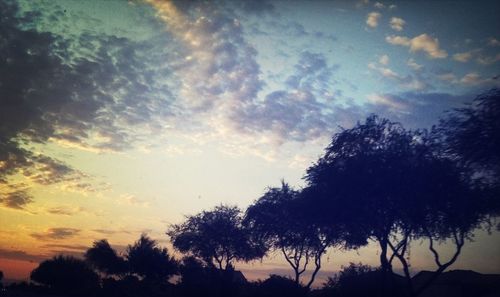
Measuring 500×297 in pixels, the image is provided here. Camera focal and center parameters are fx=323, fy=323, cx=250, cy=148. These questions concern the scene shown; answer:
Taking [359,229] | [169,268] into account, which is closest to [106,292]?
[169,268]

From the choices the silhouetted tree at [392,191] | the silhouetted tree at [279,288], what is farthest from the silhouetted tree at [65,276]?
the silhouetted tree at [392,191]

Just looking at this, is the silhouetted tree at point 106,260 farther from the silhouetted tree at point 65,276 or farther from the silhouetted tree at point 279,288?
the silhouetted tree at point 279,288

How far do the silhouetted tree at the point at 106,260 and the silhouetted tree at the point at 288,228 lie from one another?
1167 inches

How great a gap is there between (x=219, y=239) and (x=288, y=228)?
1541 cm

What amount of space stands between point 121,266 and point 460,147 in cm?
5968

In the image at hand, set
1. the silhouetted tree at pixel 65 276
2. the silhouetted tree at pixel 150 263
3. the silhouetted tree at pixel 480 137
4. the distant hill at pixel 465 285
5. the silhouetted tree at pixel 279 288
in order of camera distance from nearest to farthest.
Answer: the silhouetted tree at pixel 480 137 → the distant hill at pixel 465 285 → the silhouetted tree at pixel 279 288 → the silhouetted tree at pixel 65 276 → the silhouetted tree at pixel 150 263

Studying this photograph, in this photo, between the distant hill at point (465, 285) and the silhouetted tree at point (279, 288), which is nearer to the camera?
the distant hill at point (465, 285)

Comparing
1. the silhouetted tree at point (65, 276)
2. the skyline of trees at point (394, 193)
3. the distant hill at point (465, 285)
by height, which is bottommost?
the distant hill at point (465, 285)

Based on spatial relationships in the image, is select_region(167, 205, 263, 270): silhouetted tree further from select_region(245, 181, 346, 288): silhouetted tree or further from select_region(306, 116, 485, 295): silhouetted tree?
select_region(306, 116, 485, 295): silhouetted tree

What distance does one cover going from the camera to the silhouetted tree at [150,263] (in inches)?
2393

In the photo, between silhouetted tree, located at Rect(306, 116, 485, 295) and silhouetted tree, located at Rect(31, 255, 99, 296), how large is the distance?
35.8 meters

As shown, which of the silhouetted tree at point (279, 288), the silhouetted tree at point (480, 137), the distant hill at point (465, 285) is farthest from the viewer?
the silhouetted tree at point (279, 288)

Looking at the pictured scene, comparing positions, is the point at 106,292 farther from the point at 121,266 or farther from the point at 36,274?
the point at 121,266

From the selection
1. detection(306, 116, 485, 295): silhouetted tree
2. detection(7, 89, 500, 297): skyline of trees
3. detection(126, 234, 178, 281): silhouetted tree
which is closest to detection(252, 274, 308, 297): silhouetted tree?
detection(7, 89, 500, 297): skyline of trees
